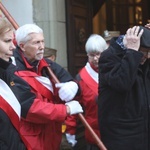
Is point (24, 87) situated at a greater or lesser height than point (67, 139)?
greater

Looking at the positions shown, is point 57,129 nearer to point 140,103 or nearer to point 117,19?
point 140,103

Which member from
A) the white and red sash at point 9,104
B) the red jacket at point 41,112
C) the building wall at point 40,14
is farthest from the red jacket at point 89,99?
the building wall at point 40,14

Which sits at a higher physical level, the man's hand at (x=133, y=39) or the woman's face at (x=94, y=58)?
the man's hand at (x=133, y=39)

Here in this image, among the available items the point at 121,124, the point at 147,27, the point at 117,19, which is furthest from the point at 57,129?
the point at 117,19

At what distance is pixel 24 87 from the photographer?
347 cm

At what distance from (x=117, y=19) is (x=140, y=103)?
257 inches

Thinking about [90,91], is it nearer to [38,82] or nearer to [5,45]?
[38,82]

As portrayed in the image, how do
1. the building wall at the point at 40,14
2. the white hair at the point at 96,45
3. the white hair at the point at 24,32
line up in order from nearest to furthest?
the white hair at the point at 24,32 → the white hair at the point at 96,45 → the building wall at the point at 40,14

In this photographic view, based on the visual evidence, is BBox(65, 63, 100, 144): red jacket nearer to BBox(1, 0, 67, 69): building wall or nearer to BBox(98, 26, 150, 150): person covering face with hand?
BBox(98, 26, 150, 150): person covering face with hand

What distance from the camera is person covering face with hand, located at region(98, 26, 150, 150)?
3.21 metres

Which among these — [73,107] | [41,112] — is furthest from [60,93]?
[41,112]

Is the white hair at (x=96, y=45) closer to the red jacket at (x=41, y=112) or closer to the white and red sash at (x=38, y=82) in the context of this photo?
the red jacket at (x=41, y=112)

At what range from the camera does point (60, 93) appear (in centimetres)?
375

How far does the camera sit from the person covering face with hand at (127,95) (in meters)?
3.21
